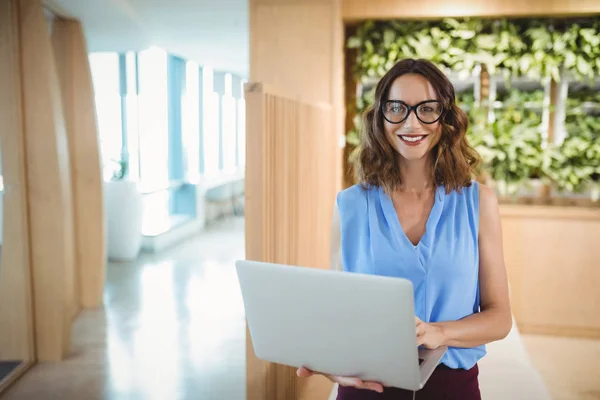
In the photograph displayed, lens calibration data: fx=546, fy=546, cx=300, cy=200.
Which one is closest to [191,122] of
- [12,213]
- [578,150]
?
[12,213]

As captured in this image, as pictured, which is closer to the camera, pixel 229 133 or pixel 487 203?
pixel 487 203

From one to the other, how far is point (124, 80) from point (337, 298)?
715 centimetres

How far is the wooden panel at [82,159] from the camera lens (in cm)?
463

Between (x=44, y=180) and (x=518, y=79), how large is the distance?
3548mm

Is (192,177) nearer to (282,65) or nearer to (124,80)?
(124,80)

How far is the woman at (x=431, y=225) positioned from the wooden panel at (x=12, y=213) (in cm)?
268

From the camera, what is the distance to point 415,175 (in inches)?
59.0

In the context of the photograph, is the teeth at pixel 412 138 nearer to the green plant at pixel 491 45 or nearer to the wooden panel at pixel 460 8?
the wooden panel at pixel 460 8

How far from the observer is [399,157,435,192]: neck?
149 cm

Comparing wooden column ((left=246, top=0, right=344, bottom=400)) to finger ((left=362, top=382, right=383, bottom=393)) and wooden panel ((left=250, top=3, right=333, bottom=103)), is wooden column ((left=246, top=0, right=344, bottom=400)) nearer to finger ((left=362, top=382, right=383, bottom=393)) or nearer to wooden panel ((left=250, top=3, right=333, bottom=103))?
wooden panel ((left=250, top=3, right=333, bottom=103))

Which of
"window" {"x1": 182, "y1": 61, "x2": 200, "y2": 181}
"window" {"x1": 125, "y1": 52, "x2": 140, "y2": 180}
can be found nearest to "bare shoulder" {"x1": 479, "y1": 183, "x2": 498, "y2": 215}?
"window" {"x1": 125, "y1": 52, "x2": 140, "y2": 180}

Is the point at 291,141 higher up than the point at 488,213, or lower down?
higher up

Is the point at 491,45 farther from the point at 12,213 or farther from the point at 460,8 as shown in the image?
the point at 12,213

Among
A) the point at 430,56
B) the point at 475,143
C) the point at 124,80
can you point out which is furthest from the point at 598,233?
the point at 124,80
